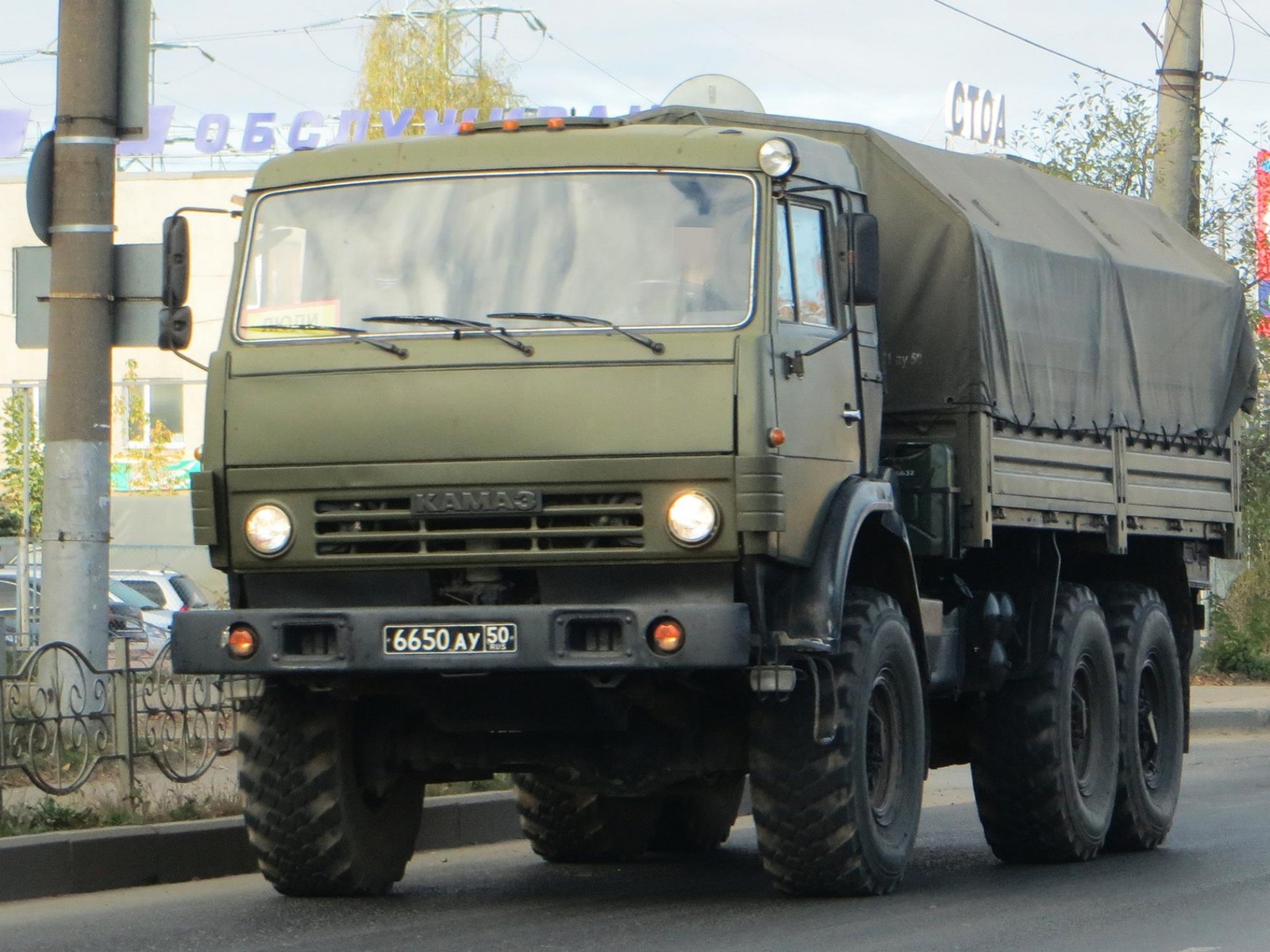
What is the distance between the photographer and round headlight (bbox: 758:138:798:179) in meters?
7.68

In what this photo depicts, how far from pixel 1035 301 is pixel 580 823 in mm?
3024

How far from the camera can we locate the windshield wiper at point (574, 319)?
292 inches

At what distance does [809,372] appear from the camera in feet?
25.5

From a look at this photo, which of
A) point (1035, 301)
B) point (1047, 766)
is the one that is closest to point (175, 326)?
point (1035, 301)

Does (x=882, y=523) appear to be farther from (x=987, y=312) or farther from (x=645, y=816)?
(x=645, y=816)

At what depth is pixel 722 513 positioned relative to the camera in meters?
7.25

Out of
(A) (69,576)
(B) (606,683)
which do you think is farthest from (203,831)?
(B) (606,683)

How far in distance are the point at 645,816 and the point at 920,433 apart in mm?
2184

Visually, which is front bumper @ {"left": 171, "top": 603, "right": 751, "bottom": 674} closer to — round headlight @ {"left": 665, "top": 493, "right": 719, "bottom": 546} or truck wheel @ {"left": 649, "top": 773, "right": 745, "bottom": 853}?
round headlight @ {"left": 665, "top": 493, "right": 719, "bottom": 546}

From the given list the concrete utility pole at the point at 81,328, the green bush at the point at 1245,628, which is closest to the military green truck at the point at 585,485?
the concrete utility pole at the point at 81,328

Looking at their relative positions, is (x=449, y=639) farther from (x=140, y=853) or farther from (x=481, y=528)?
(x=140, y=853)

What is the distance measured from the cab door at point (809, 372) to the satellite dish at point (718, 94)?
6.71 ft

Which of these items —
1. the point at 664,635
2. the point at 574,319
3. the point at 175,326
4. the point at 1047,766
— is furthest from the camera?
the point at 1047,766

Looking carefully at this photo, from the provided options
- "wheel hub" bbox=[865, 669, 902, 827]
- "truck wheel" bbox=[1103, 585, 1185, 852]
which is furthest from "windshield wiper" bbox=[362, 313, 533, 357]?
"truck wheel" bbox=[1103, 585, 1185, 852]
